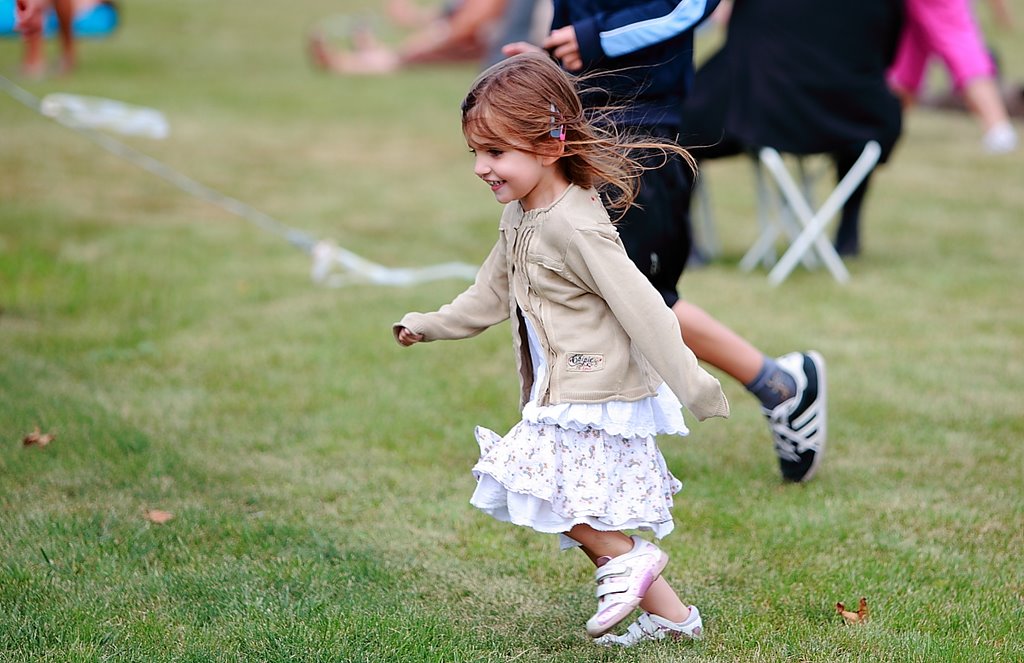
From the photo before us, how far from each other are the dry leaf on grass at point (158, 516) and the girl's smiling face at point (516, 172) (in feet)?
5.02

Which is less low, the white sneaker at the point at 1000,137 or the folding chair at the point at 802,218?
the white sneaker at the point at 1000,137

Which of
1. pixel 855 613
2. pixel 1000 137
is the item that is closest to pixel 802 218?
pixel 1000 137

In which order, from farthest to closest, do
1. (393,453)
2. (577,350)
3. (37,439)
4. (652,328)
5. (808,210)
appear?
(808,210) < (393,453) < (37,439) < (577,350) < (652,328)

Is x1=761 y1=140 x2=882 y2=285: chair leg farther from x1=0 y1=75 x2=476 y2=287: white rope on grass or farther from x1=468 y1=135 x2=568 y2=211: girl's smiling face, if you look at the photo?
x1=468 y1=135 x2=568 y2=211: girl's smiling face

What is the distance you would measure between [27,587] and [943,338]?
13.8 feet

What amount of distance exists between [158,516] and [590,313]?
1.59 meters

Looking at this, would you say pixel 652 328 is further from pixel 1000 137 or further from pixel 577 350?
pixel 1000 137

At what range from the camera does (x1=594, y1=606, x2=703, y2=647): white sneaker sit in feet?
9.58

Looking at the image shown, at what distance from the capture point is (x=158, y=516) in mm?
3574

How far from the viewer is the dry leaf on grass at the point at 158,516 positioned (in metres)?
3.54

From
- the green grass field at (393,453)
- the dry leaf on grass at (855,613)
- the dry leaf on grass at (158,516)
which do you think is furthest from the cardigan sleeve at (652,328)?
the dry leaf on grass at (158,516)

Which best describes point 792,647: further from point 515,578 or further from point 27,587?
point 27,587

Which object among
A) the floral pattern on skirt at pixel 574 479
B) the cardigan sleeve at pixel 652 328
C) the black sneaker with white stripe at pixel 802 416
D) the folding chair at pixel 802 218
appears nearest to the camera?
the cardigan sleeve at pixel 652 328

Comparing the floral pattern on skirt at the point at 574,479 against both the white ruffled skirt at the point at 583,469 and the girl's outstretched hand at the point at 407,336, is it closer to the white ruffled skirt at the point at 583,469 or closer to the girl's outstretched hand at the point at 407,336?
the white ruffled skirt at the point at 583,469
